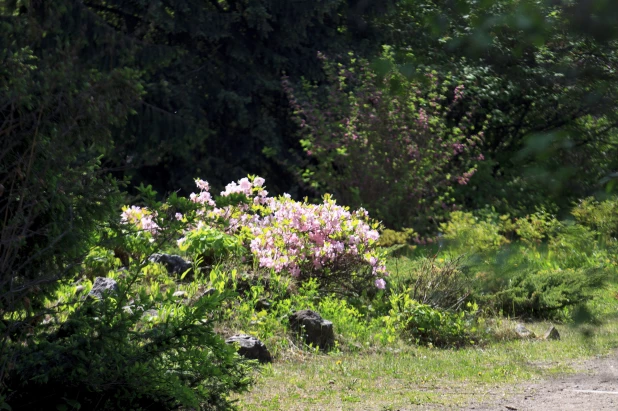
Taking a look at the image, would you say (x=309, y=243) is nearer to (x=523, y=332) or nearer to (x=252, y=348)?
(x=523, y=332)

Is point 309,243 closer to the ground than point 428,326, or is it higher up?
higher up

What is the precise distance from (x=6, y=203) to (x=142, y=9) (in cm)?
1310

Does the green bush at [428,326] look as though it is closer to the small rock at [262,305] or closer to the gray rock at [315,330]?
the gray rock at [315,330]

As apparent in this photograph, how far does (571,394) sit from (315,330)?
2349mm

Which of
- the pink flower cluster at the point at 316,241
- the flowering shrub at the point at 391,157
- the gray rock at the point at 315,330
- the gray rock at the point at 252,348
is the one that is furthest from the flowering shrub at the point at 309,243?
the flowering shrub at the point at 391,157

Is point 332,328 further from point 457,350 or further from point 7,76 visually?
point 7,76

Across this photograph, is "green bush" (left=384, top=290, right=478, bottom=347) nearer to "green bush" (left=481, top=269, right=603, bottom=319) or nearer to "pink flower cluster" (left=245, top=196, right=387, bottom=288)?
"pink flower cluster" (left=245, top=196, right=387, bottom=288)

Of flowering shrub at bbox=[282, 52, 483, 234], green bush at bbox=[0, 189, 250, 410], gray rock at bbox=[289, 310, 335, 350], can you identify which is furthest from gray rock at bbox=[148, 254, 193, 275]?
flowering shrub at bbox=[282, 52, 483, 234]

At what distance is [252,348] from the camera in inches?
273

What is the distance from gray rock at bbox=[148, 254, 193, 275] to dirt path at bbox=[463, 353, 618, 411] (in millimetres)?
4083

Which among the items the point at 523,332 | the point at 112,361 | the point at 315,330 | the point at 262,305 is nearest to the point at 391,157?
the point at 523,332

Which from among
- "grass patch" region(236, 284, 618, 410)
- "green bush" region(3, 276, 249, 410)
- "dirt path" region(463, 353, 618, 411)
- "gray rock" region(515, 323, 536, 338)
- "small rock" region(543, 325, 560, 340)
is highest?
"green bush" region(3, 276, 249, 410)

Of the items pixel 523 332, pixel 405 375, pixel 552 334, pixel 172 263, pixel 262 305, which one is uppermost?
pixel 405 375

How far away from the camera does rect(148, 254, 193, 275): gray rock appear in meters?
9.24
